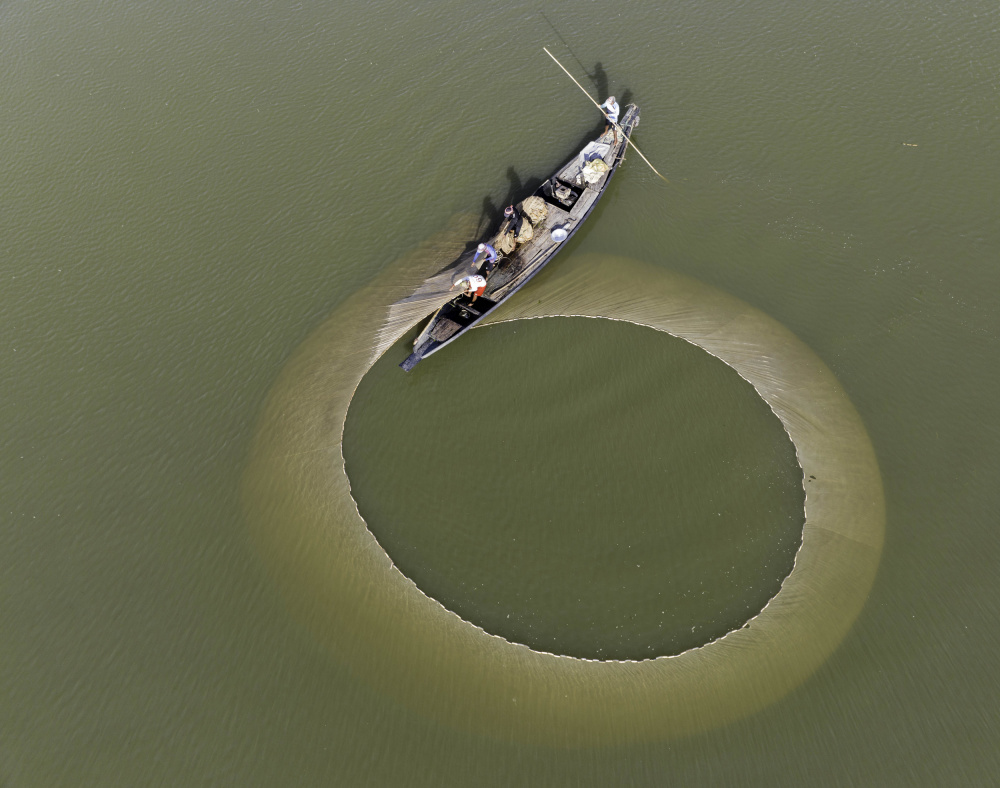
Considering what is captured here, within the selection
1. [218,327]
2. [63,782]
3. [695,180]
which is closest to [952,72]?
[695,180]

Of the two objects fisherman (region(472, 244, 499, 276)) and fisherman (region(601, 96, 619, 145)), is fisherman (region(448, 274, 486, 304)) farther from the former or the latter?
fisherman (region(601, 96, 619, 145))

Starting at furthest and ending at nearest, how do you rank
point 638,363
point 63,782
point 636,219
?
point 636,219 → point 638,363 → point 63,782

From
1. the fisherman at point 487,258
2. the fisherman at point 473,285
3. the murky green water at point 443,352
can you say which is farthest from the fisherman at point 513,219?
the fisherman at point 473,285

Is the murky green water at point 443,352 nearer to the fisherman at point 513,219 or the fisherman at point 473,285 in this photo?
the fisherman at point 473,285

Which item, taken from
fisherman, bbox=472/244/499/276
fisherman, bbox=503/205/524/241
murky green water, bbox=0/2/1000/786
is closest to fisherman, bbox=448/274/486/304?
fisherman, bbox=472/244/499/276

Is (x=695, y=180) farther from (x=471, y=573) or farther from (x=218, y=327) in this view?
(x=218, y=327)

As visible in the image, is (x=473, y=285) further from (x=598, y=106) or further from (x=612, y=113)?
(x=598, y=106)

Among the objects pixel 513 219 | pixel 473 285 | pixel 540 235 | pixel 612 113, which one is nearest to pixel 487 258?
pixel 473 285
